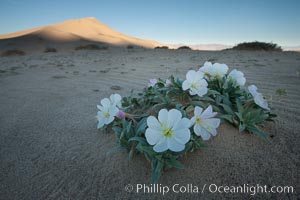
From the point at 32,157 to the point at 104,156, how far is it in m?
0.58

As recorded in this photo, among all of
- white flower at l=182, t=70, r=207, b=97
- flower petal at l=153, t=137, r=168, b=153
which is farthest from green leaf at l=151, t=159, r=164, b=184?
white flower at l=182, t=70, r=207, b=97

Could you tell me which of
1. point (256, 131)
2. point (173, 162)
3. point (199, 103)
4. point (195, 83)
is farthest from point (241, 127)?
point (173, 162)

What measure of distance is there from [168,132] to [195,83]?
53 centimetres

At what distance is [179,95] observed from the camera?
1530mm

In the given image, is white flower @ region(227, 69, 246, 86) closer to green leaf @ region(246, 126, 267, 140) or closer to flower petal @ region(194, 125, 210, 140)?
green leaf @ region(246, 126, 267, 140)

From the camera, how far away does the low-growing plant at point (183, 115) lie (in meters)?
0.95

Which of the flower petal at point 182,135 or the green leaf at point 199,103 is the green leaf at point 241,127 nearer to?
the green leaf at point 199,103

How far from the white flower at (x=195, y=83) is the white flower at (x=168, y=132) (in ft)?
1.37

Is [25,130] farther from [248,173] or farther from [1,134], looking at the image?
[248,173]

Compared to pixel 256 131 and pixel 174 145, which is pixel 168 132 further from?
pixel 256 131

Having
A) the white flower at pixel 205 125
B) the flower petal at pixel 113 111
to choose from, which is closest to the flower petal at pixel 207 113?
the white flower at pixel 205 125

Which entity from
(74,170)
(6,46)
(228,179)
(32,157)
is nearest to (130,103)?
(74,170)

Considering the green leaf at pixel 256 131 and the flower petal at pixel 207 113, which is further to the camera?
the green leaf at pixel 256 131

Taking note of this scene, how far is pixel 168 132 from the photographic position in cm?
95
